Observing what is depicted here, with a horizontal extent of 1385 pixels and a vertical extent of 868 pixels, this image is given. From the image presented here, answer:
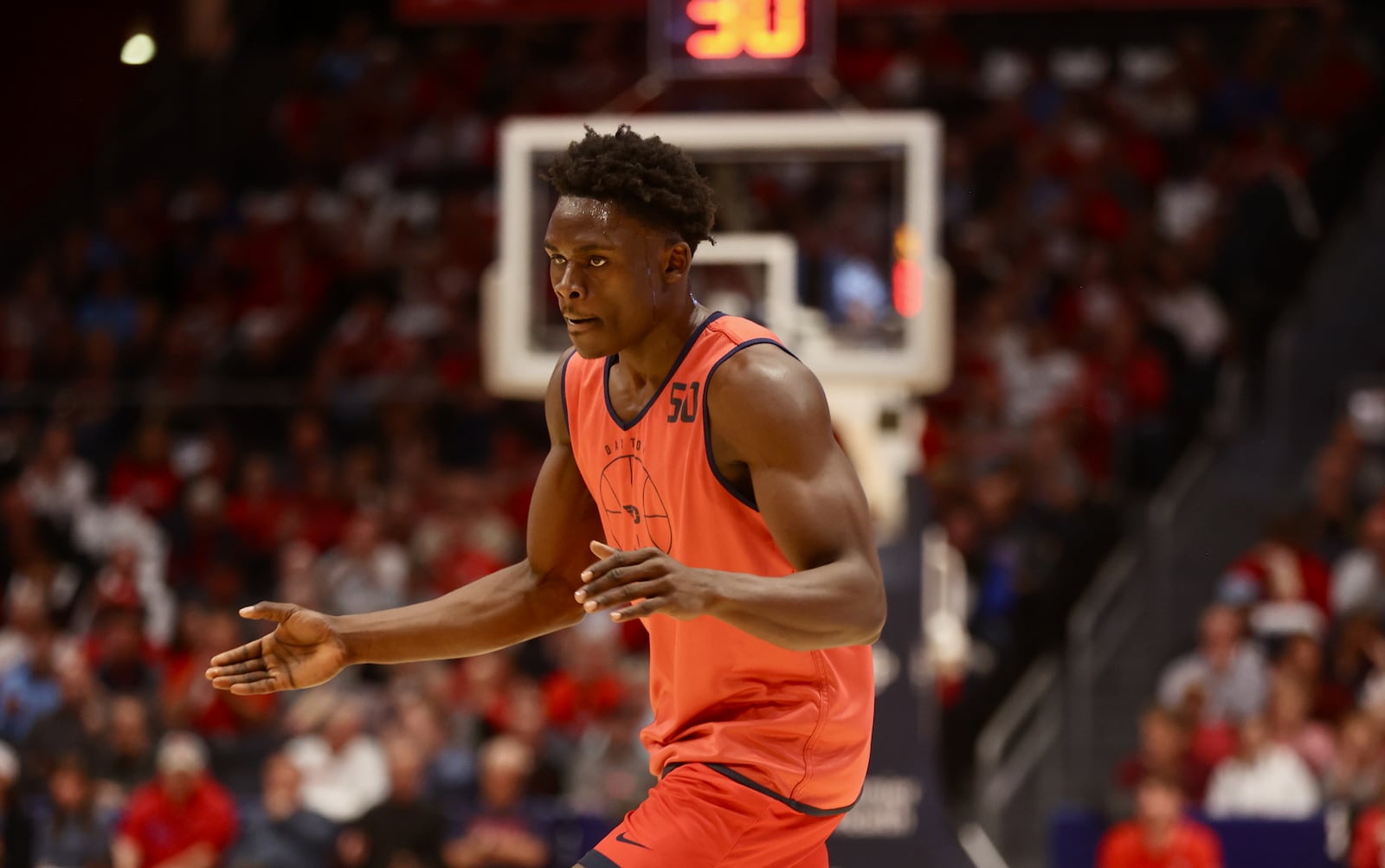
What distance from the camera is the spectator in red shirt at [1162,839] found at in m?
8.92

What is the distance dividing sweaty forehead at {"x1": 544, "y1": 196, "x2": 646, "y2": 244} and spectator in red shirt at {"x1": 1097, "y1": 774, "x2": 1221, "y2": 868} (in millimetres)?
Answer: 6201

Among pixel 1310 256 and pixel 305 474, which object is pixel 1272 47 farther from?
pixel 305 474

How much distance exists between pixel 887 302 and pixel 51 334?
876 centimetres

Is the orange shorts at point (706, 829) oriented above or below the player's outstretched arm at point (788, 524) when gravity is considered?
below

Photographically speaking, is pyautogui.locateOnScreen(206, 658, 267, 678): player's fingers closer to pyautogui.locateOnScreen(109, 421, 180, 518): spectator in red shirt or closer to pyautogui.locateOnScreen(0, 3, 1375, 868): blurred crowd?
pyautogui.locateOnScreen(0, 3, 1375, 868): blurred crowd

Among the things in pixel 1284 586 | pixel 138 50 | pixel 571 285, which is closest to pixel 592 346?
pixel 571 285

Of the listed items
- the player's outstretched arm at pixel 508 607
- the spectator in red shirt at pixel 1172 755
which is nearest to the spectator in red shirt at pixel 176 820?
the spectator in red shirt at pixel 1172 755

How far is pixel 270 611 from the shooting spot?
3666 mm

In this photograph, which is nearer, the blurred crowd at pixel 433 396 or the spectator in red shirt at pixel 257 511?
the blurred crowd at pixel 433 396

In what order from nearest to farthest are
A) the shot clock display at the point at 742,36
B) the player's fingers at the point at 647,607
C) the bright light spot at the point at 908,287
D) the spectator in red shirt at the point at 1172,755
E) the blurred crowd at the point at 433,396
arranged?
1. the player's fingers at the point at 647,607
2. the shot clock display at the point at 742,36
3. the bright light spot at the point at 908,287
4. the spectator in red shirt at the point at 1172,755
5. the blurred crowd at the point at 433,396

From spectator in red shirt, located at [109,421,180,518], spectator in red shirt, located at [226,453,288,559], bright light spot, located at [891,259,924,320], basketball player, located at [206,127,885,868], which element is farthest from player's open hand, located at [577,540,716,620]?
spectator in red shirt, located at [109,421,180,518]

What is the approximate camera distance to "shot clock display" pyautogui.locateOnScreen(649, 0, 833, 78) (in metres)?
8.23

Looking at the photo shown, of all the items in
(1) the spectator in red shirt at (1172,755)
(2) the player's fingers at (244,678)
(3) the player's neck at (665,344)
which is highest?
(3) the player's neck at (665,344)

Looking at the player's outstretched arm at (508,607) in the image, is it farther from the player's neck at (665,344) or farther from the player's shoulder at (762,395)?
the player's shoulder at (762,395)
